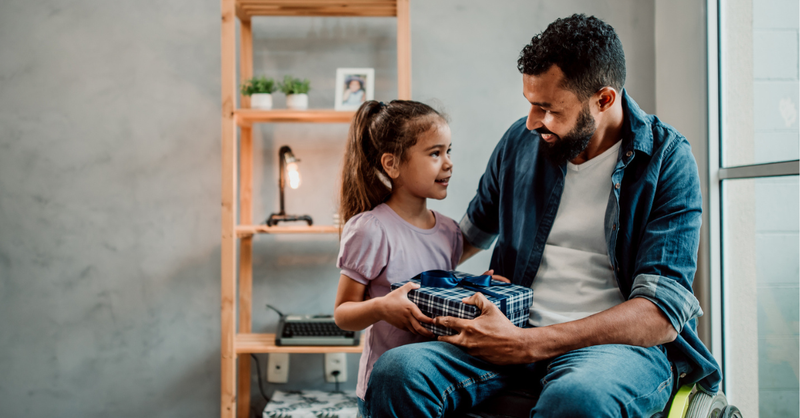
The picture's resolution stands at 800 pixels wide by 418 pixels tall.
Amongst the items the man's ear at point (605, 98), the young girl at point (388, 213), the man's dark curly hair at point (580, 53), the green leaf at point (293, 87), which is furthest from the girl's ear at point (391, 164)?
the green leaf at point (293, 87)

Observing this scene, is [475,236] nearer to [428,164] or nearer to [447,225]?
[447,225]

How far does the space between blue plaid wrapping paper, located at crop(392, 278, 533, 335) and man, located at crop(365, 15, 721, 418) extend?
0.02 meters

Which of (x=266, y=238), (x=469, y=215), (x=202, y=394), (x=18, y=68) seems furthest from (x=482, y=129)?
(x=18, y=68)

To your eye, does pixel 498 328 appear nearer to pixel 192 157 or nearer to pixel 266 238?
pixel 266 238

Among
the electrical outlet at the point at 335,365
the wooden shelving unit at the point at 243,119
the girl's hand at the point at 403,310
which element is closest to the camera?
the girl's hand at the point at 403,310

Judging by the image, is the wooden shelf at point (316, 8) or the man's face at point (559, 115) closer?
the man's face at point (559, 115)

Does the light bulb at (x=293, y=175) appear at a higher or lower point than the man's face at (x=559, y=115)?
lower

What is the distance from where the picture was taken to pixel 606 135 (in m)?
1.21

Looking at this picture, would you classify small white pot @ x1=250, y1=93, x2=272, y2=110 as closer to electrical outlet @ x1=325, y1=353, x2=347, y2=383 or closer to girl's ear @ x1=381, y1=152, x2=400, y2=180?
girl's ear @ x1=381, y1=152, x2=400, y2=180

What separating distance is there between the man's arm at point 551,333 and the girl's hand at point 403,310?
5 centimetres

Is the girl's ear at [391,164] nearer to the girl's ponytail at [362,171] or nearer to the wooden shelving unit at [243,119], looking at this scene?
the girl's ponytail at [362,171]

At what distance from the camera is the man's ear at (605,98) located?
114 centimetres

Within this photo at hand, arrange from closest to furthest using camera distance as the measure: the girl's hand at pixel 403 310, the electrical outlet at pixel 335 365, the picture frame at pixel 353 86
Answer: the girl's hand at pixel 403 310, the picture frame at pixel 353 86, the electrical outlet at pixel 335 365

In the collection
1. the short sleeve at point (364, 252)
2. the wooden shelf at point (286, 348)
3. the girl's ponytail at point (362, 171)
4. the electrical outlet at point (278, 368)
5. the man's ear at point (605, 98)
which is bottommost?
the electrical outlet at point (278, 368)
